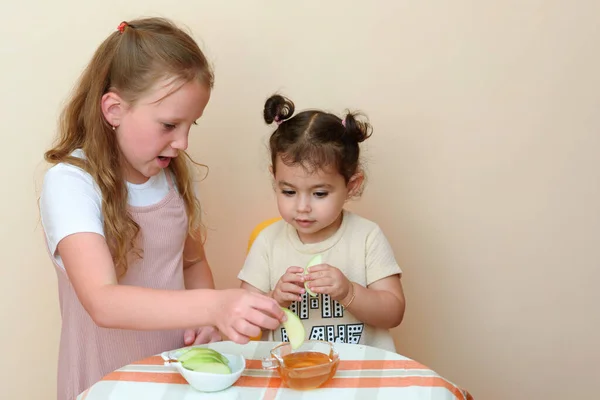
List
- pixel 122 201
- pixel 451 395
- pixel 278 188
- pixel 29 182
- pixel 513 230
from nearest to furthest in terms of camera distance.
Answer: pixel 451 395
pixel 122 201
pixel 278 188
pixel 29 182
pixel 513 230

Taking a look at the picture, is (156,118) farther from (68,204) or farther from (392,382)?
(392,382)

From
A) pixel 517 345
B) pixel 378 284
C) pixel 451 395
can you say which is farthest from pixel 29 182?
pixel 517 345

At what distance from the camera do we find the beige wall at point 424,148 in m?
1.85

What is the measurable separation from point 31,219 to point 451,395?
1170 mm

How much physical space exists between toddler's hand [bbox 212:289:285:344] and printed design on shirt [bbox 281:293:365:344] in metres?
0.48

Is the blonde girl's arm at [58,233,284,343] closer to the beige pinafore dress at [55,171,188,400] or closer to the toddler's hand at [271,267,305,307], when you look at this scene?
the beige pinafore dress at [55,171,188,400]

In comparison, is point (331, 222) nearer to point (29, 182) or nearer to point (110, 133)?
point (110, 133)

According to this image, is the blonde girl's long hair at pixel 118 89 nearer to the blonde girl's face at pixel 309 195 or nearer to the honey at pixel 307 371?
the blonde girl's face at pixel 309 195

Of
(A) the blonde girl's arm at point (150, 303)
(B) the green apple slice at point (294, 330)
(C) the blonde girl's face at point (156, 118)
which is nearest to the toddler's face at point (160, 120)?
(C) the blonde girl's face at point (156, 118)

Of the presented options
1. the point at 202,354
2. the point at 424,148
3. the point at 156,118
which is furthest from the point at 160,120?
the point at 424,148

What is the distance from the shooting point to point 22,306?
1.90 meters

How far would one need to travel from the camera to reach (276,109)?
5.30 feet

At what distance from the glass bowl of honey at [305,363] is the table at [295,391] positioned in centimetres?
1

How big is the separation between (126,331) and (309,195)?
1.47ft
